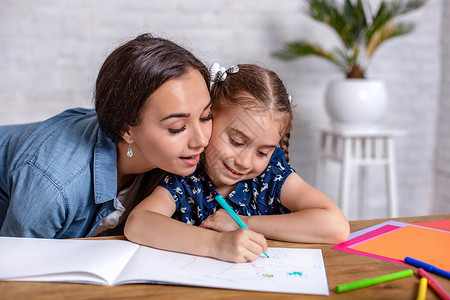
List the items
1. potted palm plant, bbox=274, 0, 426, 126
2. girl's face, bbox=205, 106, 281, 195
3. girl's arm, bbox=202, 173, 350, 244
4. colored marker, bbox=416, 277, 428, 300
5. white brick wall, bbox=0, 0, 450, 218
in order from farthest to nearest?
1. white brick wall, bbox=0, 0, 450, 218
2. potted palm plant, bbox=274, 0, 426, 126
3. girl's face, bbox=205, 106, 281, 195
4. girl's arm, bbox=202, 173, 350, 244
5. colored marker, bbox=416, 277, 428, 300

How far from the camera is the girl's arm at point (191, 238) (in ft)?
2.48

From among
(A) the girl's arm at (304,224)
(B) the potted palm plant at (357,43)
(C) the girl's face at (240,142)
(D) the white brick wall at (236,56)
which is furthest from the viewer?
(D) the white brick wall at (236,56)

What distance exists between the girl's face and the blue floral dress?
2.4 inches

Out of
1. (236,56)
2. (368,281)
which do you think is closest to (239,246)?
(368,281)

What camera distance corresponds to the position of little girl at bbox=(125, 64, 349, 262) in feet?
2.68

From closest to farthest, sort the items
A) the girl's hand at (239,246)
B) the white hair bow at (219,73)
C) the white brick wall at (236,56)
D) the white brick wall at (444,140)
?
the girl's hand at (239,246)
the white hair bow at (219,73)
the white brick wall at (236,56)
the white brick wall at (444,140)

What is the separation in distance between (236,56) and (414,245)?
1.93 meters

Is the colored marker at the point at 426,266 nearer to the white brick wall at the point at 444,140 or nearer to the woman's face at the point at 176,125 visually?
the woman's face at the point at 176,125

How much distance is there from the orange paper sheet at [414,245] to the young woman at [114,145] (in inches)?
16.2

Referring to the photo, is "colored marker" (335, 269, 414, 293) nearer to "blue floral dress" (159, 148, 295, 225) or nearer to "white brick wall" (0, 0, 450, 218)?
"blue floral dress" (159, 148, 295, 225)

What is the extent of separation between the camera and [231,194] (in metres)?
1.08

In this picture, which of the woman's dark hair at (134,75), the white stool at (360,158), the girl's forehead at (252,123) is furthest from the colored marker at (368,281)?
the white stool at (360,158)

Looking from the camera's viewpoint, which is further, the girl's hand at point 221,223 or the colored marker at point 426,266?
the girl's hand at point 221,223

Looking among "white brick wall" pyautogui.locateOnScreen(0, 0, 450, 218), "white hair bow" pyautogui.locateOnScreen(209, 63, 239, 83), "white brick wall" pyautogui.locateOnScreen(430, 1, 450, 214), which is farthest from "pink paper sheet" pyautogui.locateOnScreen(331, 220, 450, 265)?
"white brick wall" pyautogui.locateOnScreen(430, 1, 450, 214)
